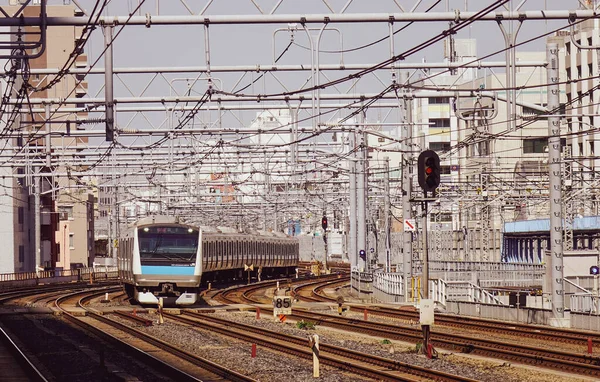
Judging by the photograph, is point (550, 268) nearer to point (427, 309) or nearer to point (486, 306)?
point (486, 306)

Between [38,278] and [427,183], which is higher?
[427,183]

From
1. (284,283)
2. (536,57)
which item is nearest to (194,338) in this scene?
(284,283)

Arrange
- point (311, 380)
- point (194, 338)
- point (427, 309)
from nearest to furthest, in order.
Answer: point (311, 380) → point (427, 309) → point (194, 338)

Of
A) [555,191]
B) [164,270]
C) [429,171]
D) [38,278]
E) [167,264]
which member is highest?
[429,171]

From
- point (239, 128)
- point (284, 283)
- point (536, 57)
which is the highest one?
point (536, 57)

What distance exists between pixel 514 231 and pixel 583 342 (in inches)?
1427

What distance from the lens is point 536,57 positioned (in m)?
95.1

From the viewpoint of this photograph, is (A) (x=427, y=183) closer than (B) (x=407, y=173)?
Yes

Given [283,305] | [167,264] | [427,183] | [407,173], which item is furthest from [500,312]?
[167,264]

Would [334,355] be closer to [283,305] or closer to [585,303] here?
[283,305]

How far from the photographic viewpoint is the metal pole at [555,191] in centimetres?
2648

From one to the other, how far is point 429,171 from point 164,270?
16418 millimetres

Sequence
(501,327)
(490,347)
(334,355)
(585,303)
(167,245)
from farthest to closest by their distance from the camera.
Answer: (167,245) < (585,303) < (501,327) < (490,347) < (334,355)

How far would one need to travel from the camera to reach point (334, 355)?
21891 mm
